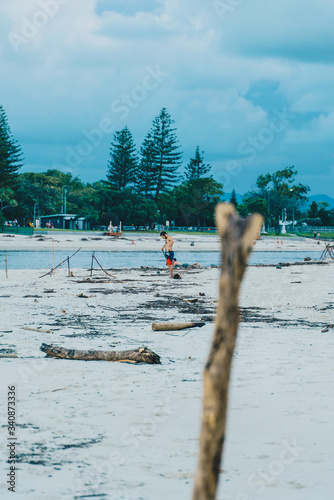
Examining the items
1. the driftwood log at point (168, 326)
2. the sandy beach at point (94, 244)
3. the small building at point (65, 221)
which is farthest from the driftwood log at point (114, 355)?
the small building at point (65, 221)

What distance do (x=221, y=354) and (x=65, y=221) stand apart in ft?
288

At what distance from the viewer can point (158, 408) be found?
611cm

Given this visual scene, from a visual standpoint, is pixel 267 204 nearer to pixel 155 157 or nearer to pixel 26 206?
pixel 155 157

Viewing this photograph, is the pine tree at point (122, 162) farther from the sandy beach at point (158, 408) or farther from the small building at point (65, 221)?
the sandy beach at point (158, 408)

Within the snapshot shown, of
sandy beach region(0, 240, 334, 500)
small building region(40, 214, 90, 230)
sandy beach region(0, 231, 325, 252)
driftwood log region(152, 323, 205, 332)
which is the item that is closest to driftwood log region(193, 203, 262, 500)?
sandy beach region(0, 240, 334, 500)

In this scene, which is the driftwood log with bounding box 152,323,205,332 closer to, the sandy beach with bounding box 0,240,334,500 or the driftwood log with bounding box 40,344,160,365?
the sandy beach with bounding box 0,240,334,500

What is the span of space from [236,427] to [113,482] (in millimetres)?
1529

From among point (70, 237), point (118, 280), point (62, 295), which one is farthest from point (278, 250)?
point (62, 295)

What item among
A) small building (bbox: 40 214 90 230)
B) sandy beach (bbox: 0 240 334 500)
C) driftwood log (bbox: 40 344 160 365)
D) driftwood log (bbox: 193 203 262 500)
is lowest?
sandy beach (bbox: 0 240 334 500)

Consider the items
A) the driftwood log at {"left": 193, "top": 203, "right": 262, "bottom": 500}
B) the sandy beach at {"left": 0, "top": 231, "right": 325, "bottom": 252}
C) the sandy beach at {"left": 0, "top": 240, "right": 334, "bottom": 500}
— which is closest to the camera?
the driftwood log at {"left": 193, "top": 203, "right": 262, "bottom": 500}

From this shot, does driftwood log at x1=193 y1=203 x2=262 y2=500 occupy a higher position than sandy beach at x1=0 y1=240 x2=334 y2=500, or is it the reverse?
driftwood log at x1=193 y1=203 x2=262 y2=500

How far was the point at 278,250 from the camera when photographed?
6009 cm

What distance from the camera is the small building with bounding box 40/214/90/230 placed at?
3393 inches

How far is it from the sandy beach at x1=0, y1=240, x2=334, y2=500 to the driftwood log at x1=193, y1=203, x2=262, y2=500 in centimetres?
210
